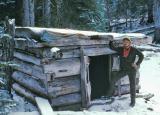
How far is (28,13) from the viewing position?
60.0ft

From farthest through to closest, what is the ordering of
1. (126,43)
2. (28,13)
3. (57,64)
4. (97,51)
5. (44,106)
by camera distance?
(28,13)
(97,51)
(126,43)
(57,64)
(44,106)

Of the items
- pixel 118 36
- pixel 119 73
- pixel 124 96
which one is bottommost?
pixel 124 96

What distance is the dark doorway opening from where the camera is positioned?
11.9 metres

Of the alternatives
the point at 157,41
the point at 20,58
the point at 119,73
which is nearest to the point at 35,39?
the point at 20,58

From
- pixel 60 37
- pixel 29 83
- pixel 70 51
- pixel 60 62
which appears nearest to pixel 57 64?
pixel 60 62

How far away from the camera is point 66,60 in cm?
1005

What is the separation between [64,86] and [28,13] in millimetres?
8946

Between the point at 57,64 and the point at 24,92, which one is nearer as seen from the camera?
the point at 57,64

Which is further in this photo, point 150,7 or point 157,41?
point 150,7

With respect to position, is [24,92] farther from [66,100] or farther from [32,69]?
[66,100]

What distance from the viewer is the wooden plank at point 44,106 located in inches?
338

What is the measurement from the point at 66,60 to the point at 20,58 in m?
1.84

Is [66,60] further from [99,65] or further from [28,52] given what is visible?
[99,65]

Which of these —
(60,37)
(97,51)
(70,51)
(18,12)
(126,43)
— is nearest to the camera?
(60,37)
